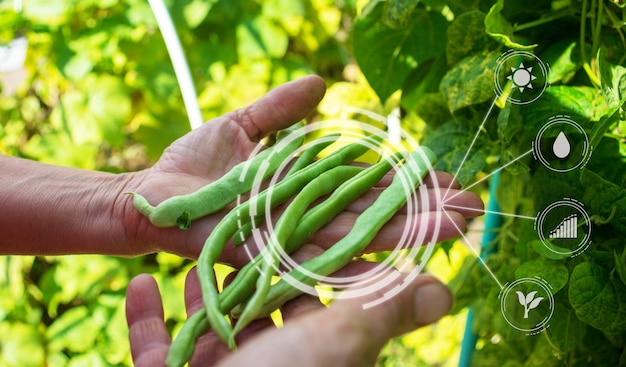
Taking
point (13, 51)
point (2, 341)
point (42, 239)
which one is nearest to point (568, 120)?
point (42, 239)

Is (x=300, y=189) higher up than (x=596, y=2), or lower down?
lower down

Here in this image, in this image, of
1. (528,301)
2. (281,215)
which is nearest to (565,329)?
(528,301)

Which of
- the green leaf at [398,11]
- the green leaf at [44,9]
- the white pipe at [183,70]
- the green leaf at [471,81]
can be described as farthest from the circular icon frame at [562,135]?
the green leaf at [44,9]

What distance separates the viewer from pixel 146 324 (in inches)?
42.9

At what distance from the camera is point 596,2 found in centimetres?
117

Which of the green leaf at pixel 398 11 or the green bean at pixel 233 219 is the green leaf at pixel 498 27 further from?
the green bean at pixel 233 219

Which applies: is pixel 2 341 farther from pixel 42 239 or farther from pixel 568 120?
pixel 568 120

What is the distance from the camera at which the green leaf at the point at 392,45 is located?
1.42 meters

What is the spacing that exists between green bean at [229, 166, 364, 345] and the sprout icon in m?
0.39

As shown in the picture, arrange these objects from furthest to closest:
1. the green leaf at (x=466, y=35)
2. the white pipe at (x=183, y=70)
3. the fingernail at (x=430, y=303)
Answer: the white pipe at (x=183, y=70) < the green leaf at (x=466, y=35) < the fingernail at (x=430, y=303)

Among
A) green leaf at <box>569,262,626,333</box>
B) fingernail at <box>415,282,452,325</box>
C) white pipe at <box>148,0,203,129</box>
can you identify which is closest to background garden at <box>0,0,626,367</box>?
green leaf at <box>569,262,626,333</box>

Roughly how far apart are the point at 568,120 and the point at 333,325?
0.59m

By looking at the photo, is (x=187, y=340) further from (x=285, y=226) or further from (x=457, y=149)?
(x=457, y=149)

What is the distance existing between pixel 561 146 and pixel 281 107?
607 mm
